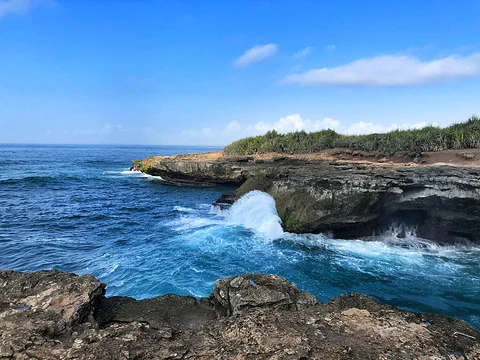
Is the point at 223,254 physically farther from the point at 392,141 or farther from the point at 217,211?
the point at 392,141

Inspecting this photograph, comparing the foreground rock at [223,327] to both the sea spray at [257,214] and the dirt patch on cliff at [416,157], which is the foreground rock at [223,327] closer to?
the sea spray at [257,214]

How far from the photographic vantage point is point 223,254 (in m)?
13.8

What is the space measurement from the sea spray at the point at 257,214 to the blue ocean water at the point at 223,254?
0.23 feet

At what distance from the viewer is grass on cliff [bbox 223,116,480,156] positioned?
2127 cm

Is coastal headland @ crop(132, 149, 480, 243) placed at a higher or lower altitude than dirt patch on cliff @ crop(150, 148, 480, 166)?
lower

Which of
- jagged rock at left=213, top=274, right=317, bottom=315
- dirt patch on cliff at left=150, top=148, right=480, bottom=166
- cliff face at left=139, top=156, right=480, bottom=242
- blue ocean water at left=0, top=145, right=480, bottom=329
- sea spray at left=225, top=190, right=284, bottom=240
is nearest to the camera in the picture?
jagged rock at left=213, top=274, right=317, bottom=315

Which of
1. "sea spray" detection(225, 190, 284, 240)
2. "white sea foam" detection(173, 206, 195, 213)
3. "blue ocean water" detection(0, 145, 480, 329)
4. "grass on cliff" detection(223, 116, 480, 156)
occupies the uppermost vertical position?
"grass on cliff" detection(223, 116, 480, 156)

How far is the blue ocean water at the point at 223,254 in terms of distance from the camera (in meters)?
10.8

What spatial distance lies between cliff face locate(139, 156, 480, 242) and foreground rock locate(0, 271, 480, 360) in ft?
35.2

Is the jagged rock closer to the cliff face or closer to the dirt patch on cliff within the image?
the cliff face

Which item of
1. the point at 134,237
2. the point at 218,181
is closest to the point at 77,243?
the point at 134,237

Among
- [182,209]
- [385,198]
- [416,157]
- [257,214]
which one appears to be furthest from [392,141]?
[182,209]

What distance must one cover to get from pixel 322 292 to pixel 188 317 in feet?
20.2

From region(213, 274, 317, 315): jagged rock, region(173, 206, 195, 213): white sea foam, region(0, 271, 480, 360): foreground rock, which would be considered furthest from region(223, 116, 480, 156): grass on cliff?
region(0, 271, 480, 360): foreground rock
